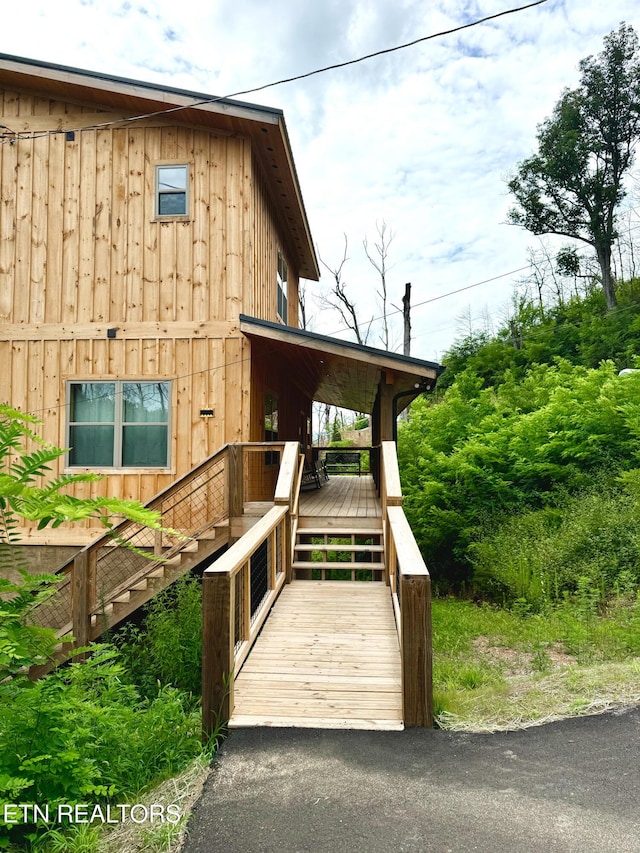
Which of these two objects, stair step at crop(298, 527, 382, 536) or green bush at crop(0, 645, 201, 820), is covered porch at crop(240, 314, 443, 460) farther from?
green bush at crop(0, 645, 201, 820)

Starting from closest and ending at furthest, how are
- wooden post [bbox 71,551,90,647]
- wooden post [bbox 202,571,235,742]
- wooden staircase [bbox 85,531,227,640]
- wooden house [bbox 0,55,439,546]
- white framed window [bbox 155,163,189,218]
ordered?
wooden post [bbox 202,571,235,742]
wooden post [bbox 71,551,90,647]
wooden staircase [bbox 85,531,227,640]
wooden house [bbox 0,55,439,546]
white framed window [bbox 155,163,189,218]

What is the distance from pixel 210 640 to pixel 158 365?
225 inches

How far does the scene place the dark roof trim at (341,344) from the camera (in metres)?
7.96

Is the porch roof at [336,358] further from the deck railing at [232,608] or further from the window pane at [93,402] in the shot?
the deck railing at [232,608]

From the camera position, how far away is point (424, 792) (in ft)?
8.80

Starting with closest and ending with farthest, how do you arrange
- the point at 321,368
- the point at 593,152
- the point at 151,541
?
the point at 151,541 → the point at 321,368 → the point at 593,152

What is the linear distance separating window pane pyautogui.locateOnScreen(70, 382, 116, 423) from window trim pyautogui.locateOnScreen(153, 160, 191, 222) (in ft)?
8.91

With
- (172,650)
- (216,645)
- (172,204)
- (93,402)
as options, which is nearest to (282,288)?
(172,204)

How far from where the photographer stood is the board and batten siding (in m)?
8.27

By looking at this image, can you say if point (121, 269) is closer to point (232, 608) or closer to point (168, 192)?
point (168, 192)

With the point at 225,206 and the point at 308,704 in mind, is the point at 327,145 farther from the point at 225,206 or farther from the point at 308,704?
the point at 308,704

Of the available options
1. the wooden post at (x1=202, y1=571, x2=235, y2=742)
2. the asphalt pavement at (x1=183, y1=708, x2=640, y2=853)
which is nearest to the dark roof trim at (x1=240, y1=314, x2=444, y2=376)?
the wooden post at (x1=202, y1=571, x2=235, y2=742)

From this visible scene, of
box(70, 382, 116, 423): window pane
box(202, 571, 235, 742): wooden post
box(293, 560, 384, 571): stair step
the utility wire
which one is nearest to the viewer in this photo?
box(202, 571, 235, 742): wooden post

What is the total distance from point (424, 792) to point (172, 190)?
8486mm
